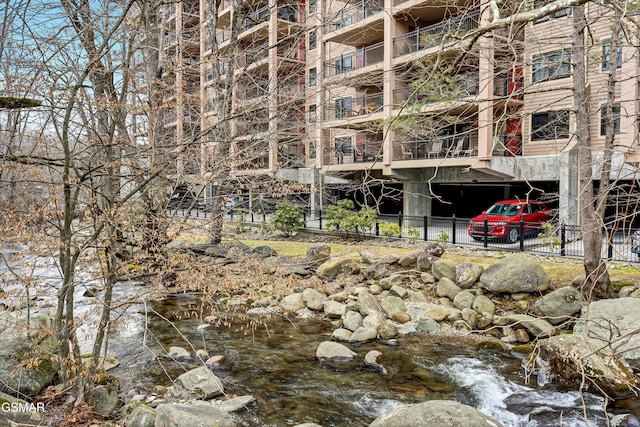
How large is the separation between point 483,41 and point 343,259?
290 inches

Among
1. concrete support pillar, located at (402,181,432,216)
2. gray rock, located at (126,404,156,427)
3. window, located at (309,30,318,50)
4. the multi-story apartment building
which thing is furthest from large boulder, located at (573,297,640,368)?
concrete support pillar, located at (402,181,432,216)

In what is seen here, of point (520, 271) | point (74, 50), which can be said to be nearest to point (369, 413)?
point (520, 271)

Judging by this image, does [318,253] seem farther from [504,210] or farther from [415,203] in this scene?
[415,203]

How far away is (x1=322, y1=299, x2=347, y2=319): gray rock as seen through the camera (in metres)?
11.8

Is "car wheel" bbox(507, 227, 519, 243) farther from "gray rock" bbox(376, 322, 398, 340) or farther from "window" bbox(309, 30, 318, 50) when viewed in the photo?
"window" bbox(309, 30, 318, 50)

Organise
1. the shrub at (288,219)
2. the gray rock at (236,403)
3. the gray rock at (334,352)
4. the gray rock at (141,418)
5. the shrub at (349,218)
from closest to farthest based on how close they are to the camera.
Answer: the gray rock at (141,418) < the gray rock at (236,403) < the gray rock at (334,352) < the shrub at (349,218) < the shrub at (288,219)

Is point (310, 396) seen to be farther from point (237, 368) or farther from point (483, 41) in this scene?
point (483, 41)

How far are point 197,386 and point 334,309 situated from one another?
5.17 m

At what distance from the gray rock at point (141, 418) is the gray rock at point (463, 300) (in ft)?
26.0

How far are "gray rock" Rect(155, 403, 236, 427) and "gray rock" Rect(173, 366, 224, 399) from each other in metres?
0.98

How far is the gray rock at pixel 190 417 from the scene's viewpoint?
5.63m

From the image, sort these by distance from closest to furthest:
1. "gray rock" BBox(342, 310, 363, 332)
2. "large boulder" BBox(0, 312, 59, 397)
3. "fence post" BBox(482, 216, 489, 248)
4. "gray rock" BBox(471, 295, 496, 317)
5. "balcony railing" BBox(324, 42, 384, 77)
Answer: "large boulder" BBox(0, 312, 59, 397) → "gray rock" BBox(342, 310, 363, 332) → "gray rock" BBox(471, 295, 496, 317) → "fence post" BBox(482, 216, 489, 248) → "balcony railing" BBox(324, 42, 384, 77)

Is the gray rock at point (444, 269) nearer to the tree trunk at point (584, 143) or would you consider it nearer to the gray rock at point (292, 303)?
the tree trunk at point (584, 143)

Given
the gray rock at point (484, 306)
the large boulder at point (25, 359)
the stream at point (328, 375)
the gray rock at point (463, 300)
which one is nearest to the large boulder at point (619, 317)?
the stream at point (328, 375)
